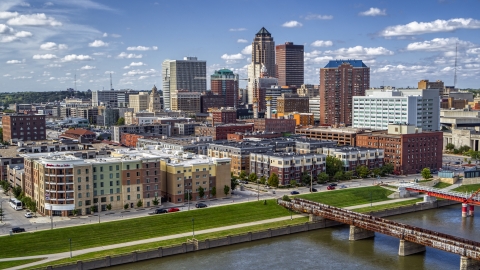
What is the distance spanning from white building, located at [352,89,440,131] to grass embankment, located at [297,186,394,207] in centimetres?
5889

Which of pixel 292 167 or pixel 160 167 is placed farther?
pixel 292 167

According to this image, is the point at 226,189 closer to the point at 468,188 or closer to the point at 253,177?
the point at 253,177

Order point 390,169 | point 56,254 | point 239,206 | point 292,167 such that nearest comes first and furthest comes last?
point 56,254
point 239,206
point 292,167
point 390,169

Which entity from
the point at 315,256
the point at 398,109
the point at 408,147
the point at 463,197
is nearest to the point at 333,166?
the point at 408,147

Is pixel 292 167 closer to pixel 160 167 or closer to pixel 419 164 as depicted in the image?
pixel 160 167

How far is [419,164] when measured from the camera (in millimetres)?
102938

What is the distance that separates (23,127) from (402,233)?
359 ft

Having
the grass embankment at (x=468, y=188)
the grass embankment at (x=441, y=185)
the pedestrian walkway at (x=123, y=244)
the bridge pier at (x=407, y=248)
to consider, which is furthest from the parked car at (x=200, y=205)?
the grass embankment at (x=468, y=188)

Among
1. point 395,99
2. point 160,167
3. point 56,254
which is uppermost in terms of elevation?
point 395,99

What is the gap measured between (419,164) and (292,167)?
98.0 feet

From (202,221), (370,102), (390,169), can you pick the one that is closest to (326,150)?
(390,169)

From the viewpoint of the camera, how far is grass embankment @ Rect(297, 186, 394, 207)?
75.7 metres

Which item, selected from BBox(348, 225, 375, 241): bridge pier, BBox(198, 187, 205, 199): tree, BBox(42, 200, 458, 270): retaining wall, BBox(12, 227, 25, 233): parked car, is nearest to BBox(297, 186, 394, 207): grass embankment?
BBox(42, 200, 458, 270): retaining wall

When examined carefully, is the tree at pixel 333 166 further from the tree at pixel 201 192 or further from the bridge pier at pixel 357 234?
the bridge pier at pixel 357 234
